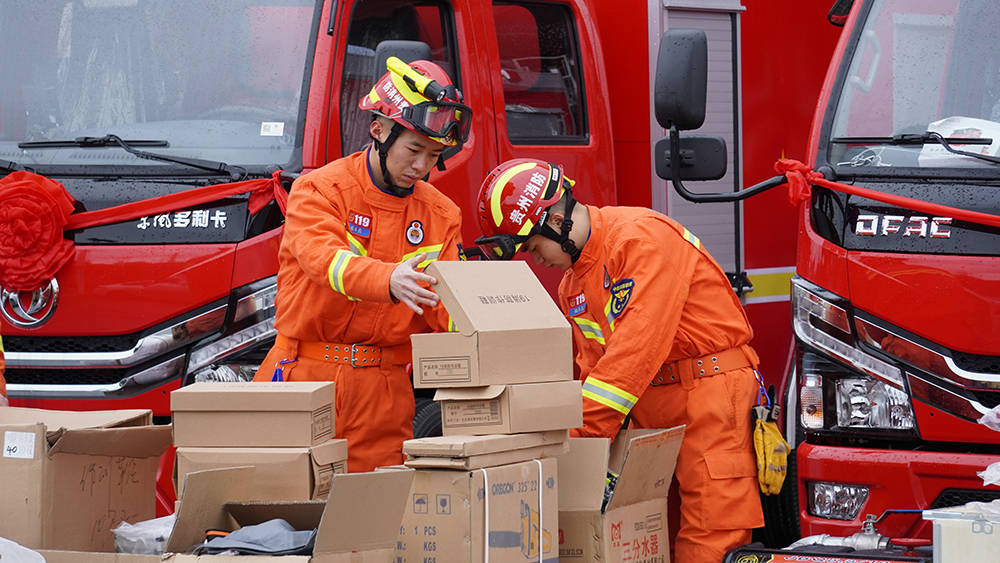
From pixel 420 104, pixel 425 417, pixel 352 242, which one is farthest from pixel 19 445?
pixel 425 417

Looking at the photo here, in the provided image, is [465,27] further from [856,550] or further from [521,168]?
[856,550]

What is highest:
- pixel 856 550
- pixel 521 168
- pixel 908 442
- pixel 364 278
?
pixel 521 168

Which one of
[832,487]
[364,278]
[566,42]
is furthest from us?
[566,42]

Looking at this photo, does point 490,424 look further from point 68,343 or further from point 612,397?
point 68,343

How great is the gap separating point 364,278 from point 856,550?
→ 6.22ft

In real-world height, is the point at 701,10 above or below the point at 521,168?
above

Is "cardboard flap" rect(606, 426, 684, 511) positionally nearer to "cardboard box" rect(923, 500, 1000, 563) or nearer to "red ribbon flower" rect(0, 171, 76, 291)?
"cardboard box" rect(923, 500, 1000, 563)

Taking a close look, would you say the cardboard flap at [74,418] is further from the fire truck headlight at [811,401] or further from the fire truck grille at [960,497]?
the fire truck grille at [960,497]

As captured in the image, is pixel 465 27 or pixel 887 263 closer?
pixel 887 263

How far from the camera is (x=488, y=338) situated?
4250 millimetres

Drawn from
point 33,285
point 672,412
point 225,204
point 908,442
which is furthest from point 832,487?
point 33,285

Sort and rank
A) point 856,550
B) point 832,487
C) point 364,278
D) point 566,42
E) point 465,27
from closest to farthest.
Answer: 1. point 364,278
2. point 856,550
3. point 832,487
4. point 465,27
5. point 566,42

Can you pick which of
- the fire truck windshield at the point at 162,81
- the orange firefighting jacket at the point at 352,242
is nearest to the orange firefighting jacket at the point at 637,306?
the orange firefighting jacket at the point at 352,242

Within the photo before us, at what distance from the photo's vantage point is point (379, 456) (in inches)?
200
